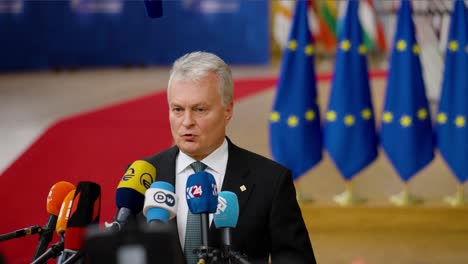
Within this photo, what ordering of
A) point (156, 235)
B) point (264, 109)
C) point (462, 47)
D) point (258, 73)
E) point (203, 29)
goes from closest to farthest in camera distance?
point (156, 235), point (462, 47), point (264, 109), point (258, 73), point (203, 29)

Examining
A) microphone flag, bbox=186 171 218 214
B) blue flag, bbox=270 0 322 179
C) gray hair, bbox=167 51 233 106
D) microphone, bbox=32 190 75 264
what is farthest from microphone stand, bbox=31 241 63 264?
blue flag, bbox=270 0 322 179

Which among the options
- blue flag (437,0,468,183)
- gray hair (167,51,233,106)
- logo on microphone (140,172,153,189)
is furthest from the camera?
blue flag (437,0,468,183)

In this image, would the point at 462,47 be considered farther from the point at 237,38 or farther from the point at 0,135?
the point at 237,38

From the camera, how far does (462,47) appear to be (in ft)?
20.9

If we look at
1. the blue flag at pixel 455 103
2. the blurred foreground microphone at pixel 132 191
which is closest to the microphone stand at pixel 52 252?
the blurred foreground microphone at pixel 132 191

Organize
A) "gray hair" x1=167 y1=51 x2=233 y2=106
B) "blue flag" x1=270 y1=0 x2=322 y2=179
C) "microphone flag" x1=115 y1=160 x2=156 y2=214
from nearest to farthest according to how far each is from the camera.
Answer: "microphone flag" x1=115 y1=160 x2=156 y2=214
"gray hair" x1=167 y1=51 x2=233 y2=106
"blue flag" x1=270 y1=0 x2=322 y2=179

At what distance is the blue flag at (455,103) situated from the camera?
638cm

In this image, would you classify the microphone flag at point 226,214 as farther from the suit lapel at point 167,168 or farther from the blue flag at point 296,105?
the blue flag at point 296,105

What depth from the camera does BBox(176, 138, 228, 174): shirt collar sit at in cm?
263

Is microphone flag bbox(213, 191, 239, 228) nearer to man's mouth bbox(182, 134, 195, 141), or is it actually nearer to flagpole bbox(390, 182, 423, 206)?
man's mouth bbox(182, 134, 195, 141)

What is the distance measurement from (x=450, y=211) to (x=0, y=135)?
5.14 m

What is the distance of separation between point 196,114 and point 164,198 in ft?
1.64

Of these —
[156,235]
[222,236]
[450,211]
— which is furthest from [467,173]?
[156,235]

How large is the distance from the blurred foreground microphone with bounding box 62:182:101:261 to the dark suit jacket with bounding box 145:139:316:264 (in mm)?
468
